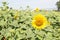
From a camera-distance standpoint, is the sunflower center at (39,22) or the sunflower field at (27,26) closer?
the sunflower center at (39,22)

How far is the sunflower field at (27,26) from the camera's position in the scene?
3.43 metres

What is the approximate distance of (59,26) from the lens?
3928 mm

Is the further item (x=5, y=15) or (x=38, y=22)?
(x=5, y=15)

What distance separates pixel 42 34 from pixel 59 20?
0.62 metres

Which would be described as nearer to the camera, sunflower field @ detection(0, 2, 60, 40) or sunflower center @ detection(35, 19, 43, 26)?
sunflower center @ detection(35, 19, 43, 26)

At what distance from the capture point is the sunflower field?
11.2ft

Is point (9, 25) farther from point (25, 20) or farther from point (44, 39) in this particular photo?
point (44, 39)

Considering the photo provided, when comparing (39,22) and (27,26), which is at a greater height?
(39,22)

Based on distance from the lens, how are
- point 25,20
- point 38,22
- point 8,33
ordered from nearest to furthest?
point 38,22 → point 8,33 → point 25,20

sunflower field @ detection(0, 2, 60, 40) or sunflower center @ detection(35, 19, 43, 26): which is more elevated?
sunflower center @ detection(35, 19, 43, 26)

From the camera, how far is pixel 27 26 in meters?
3.64

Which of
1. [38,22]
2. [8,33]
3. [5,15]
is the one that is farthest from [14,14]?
[38,22]

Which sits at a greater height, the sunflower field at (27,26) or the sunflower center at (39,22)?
the sunflower center at (39,22)

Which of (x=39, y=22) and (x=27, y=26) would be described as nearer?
(x=39, y=22)
